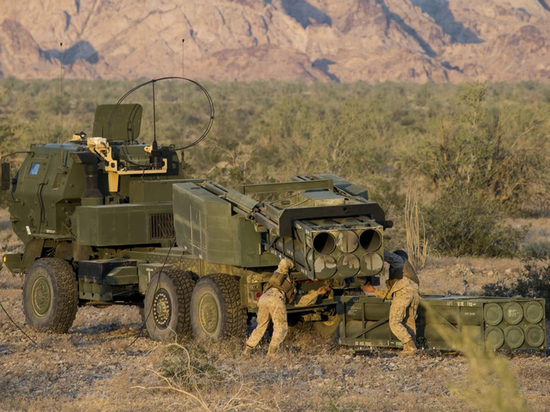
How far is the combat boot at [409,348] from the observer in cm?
1052

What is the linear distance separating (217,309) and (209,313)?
156 millimetres

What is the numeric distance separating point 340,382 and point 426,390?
2.50 ft

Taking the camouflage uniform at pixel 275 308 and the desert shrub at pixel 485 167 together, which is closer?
the camouflage uniform at pixel 275 308

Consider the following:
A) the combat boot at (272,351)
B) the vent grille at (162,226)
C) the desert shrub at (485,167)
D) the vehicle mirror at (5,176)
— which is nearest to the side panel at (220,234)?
the combat boot at (272,351)

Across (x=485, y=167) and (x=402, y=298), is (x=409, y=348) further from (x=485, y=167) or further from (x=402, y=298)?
(x=485, y=167)

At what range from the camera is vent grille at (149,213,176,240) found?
41.7 ft

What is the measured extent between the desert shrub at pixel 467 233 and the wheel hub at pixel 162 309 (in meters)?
10.2

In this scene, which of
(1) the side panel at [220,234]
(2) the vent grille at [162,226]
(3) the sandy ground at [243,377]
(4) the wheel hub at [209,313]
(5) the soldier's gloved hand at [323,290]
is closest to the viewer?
(3) the sandy ground at [243,377]

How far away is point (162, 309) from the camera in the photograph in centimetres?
1173

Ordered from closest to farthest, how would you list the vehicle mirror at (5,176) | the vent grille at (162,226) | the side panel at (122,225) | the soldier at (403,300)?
the soldier at (403,300)
the side panel at (122,225)
the vent grille at (162,226)
the vehicle mirror at (5,176)

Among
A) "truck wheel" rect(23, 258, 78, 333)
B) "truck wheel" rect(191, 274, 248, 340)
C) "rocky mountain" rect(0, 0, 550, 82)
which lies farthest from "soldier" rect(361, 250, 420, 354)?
"rocky mountain" rect(0, 0, 550, 82)

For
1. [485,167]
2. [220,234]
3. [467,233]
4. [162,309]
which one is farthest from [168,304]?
[485,167]

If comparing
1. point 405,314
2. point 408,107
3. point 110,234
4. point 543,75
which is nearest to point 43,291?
point 110,234

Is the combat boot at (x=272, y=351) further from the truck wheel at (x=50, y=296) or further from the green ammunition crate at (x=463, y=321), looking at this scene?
the truck wheel at (x=50, y=296)
